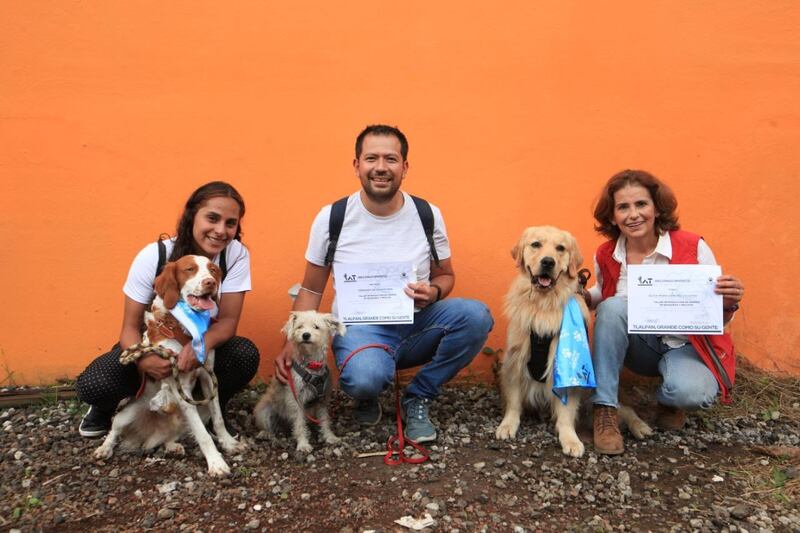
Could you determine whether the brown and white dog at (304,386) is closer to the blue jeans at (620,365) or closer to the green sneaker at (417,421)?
the green sneaker at (417,421)

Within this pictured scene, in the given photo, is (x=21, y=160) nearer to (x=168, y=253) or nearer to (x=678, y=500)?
(x=168, y=253)

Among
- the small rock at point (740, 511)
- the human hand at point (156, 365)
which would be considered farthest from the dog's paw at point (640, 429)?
the human hand at point (156, 365)

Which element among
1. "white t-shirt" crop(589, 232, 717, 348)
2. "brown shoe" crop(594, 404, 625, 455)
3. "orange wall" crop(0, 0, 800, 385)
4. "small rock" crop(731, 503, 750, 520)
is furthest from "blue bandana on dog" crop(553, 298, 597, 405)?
"orange wall" crop(0, 0, 800, 385)

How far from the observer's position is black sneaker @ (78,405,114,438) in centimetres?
335

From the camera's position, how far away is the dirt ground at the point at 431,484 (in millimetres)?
2477

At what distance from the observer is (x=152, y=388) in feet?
10.3

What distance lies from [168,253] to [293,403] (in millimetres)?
1177

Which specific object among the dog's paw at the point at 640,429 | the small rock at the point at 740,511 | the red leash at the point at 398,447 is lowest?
the small rock at the point at 740,511

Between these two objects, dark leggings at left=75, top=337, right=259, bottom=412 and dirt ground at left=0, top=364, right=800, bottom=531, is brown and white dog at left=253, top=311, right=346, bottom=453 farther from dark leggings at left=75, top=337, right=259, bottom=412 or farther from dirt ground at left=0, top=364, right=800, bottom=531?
dark leggings at left=75, top=337, right=259, bottom=412

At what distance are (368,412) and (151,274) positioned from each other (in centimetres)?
163

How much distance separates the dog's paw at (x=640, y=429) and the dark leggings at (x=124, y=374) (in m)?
2.46

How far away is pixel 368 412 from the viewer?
361 cm

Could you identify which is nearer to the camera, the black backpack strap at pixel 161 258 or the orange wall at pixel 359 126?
the black backpack strap at pixel 161 258

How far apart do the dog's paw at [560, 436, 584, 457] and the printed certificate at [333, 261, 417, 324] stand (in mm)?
1161
